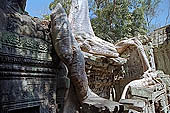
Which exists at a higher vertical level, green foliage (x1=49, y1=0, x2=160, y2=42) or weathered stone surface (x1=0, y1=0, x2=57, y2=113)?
green foliage (x1=49, y1=0, x2=160, y2=42)

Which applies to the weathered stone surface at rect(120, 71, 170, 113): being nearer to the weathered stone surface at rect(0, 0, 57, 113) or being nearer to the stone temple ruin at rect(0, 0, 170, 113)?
the stone temple ruin at rect(0, 0, 170, 113)

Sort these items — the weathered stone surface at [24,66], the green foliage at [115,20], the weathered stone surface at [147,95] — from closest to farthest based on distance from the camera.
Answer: the weathered stone surface at [24,66] < the weathered stone surface at [147,95] < the green foliage at [115,20]

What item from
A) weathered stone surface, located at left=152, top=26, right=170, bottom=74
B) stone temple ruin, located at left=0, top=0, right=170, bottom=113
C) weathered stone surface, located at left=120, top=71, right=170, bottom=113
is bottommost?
weathered stone surface, located at left=120, top=71, right=170, bottom=113

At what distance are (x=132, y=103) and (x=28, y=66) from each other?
74.6 inches

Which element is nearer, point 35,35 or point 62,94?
point 35,35

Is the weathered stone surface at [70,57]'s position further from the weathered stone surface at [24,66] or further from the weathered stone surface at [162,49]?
the weathered stone surface at [162,49]

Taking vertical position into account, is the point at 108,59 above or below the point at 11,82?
above

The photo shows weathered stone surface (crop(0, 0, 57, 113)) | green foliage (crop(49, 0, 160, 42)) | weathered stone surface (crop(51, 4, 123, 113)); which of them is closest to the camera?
weathered stone surface (crop(0, 0, 57, 113))

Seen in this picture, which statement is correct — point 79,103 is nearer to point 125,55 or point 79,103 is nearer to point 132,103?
point 132,103

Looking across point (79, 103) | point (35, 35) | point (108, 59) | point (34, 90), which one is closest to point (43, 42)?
point (35, 35)

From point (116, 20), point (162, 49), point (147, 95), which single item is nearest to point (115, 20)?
point (116, 20)

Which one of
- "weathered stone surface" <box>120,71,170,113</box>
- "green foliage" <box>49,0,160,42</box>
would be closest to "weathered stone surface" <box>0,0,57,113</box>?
"weathered stone surface" <box>120,71,170,113</box>

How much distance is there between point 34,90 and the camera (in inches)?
60.5

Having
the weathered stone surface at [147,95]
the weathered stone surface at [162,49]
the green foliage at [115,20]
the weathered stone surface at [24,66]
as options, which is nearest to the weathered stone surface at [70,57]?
the weathered stone surface at [24,66]
